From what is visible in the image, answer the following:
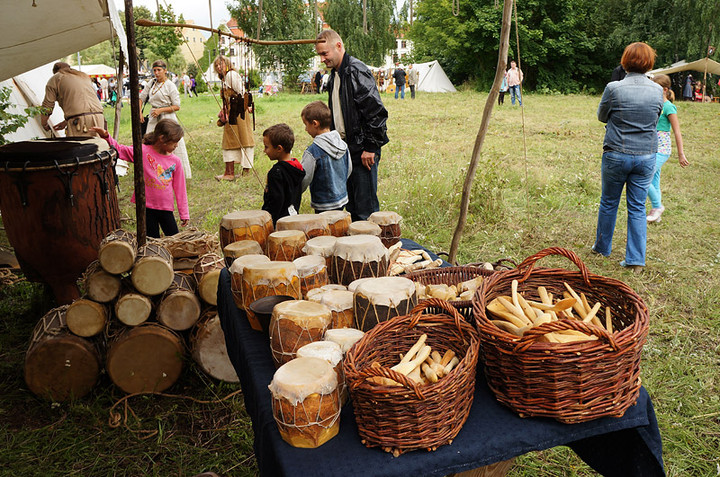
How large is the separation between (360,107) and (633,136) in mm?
2301

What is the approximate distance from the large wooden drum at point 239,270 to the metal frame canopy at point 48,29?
2.51m

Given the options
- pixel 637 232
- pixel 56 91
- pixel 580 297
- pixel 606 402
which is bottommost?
pixel 637 232

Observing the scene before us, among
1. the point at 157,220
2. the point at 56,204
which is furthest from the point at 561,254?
the point at 157,220

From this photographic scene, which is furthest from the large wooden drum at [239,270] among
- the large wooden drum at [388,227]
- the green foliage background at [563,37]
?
the green foliage background at [563,37]

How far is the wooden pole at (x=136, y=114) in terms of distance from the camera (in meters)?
3.53

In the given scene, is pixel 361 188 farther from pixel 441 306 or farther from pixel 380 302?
pixel 441 306

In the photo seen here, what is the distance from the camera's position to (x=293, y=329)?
1.63m

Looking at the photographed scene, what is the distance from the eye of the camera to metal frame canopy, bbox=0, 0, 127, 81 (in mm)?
4191

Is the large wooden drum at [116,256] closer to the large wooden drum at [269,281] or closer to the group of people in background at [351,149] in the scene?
the group of people in background at [351,149]

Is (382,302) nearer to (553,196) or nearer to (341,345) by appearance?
(341,345)

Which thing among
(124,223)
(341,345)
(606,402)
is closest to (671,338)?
(606,402)

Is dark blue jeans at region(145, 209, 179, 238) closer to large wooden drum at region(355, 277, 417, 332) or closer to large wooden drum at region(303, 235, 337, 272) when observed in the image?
large wooden drum at region(303, 235, 337, 272)

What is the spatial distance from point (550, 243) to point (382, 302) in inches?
160

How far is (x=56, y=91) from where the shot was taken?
6.24 m
